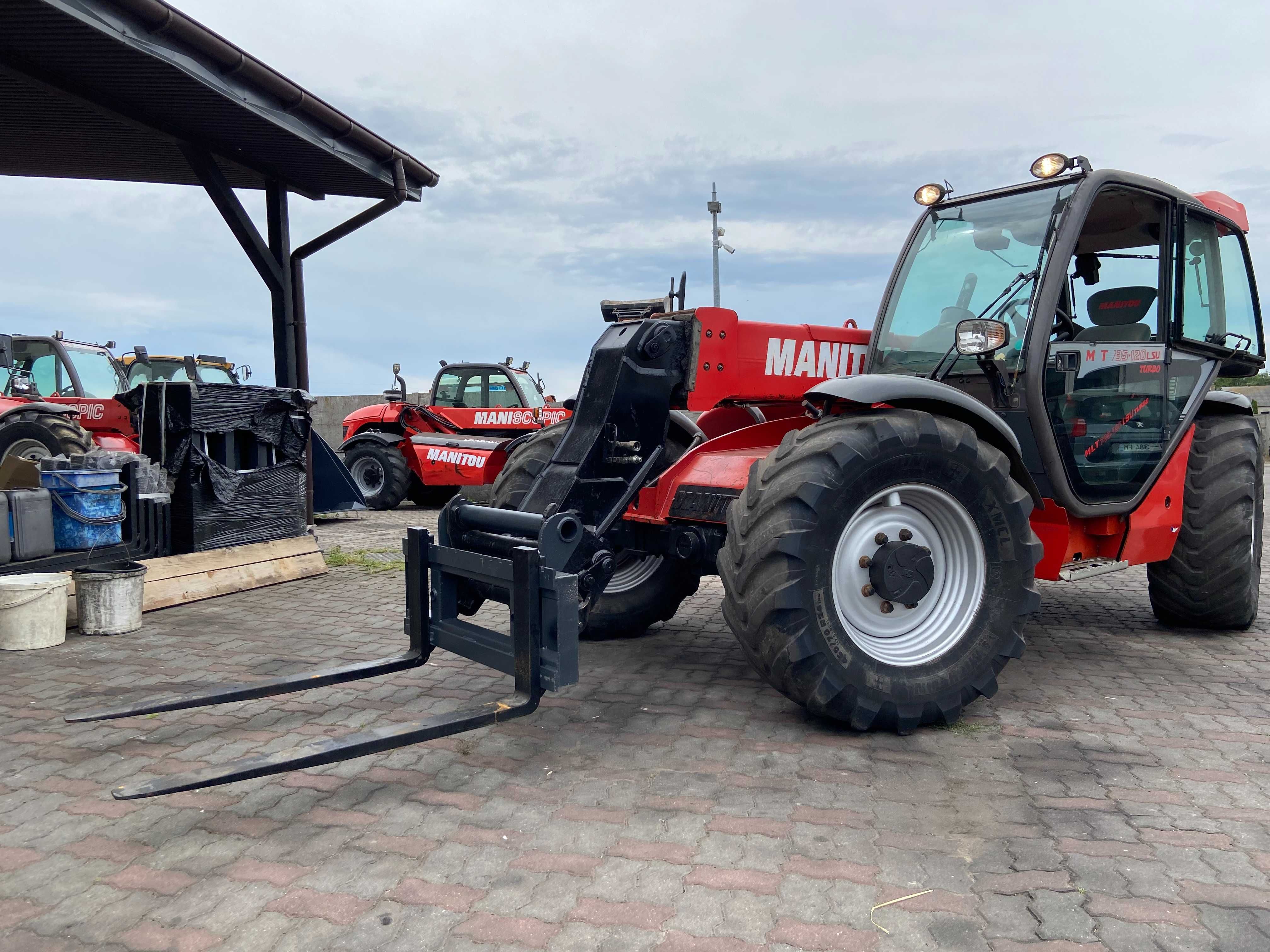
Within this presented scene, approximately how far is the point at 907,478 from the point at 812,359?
4.05 ft

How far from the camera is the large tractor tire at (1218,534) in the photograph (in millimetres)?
5828

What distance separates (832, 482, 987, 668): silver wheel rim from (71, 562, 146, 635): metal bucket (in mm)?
4913

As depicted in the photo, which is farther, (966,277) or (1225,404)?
(1225,404)

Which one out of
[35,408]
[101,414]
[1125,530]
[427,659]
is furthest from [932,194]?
[101,414]

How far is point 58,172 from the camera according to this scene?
10.3 metres

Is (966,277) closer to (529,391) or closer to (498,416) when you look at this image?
(498,416)

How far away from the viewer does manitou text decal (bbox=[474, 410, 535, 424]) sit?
49.7 feet

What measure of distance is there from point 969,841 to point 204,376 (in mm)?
14806

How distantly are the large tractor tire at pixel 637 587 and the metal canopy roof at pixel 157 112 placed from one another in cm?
443

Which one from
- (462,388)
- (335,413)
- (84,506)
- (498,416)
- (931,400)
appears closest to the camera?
(931,400)

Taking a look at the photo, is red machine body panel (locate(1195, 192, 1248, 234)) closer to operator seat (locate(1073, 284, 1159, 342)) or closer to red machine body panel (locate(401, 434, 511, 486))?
operator seat (locate(1073, 284, 1159, 342))

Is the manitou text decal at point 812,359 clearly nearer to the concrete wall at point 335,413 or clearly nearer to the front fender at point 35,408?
the front fender at point 35,408

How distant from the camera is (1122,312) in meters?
5.52

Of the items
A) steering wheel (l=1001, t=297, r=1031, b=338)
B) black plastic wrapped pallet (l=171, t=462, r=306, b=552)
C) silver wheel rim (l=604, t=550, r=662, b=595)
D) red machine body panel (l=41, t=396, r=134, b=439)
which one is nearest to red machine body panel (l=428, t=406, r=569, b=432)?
red machine body panel (l=41, t=396, r=134, b=439)
